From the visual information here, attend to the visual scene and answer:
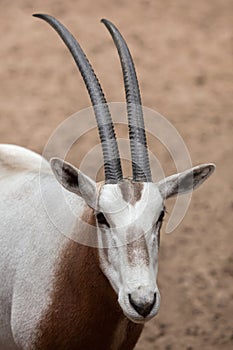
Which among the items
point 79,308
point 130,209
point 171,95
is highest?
point 130,209

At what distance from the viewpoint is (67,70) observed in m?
10.3

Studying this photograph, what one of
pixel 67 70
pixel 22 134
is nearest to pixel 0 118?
pixel 22 134

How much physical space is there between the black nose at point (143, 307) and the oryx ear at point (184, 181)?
24.8 inches

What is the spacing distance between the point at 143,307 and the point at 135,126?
107cm

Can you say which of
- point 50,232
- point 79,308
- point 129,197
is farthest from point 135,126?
point 79,308

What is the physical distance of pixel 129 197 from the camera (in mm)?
4691

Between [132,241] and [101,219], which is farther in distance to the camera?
[101,219]

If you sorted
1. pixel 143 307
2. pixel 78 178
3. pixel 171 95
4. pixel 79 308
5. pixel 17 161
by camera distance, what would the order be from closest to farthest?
pixel 143 307, pixel 78 178, pixel 79 308, pixel 17 161, pixel 171 95

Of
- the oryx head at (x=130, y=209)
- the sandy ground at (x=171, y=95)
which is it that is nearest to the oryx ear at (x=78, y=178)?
the oryx head at (x=130, y=209)

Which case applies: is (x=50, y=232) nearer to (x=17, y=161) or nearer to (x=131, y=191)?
(x=131, y=191)

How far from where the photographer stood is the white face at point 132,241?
178 inches

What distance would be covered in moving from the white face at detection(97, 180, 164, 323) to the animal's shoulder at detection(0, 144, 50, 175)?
50.3 inches

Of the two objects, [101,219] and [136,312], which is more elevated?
[101,219]

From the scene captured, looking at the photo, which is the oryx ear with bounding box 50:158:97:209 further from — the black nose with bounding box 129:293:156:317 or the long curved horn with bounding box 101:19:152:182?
the black nose with bounding box 129:293:156:317
